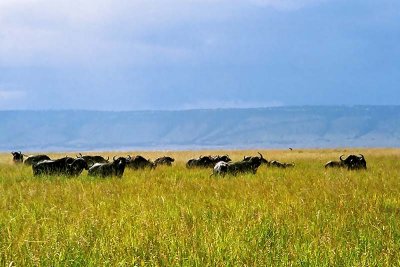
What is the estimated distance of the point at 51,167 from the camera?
61.2ft

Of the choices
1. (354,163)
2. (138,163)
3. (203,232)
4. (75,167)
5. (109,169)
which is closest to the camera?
(203,232)

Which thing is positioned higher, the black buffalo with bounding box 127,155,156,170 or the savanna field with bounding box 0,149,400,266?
the black buffalo with bounding box 127,155,156,170

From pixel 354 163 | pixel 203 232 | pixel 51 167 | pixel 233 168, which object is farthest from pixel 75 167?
pixel 203 232

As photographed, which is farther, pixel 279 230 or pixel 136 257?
pixel 279 230

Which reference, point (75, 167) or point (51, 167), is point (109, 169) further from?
point (51, 167)

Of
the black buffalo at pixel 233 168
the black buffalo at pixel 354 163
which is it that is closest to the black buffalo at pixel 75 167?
the black buffalo at pixel 233 168

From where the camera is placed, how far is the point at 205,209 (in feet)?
28.4

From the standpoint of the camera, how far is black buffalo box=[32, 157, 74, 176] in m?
18.3

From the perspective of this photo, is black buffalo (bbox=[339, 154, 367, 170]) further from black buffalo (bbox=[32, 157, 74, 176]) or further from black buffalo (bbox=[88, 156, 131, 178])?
black buffalo (bbox=[32, 157, 74, 176])

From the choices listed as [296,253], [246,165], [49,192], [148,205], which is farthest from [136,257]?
[246,165]

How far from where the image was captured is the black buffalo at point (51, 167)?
722 inches

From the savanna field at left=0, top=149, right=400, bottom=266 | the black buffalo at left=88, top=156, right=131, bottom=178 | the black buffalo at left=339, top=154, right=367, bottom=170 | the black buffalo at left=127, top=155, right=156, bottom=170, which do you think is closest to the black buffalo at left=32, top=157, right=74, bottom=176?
the black buffalo at left=88, top=156, right=131, bottom=178

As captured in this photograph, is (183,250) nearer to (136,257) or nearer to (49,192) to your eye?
(136,257)

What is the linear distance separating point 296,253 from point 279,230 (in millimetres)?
1293
